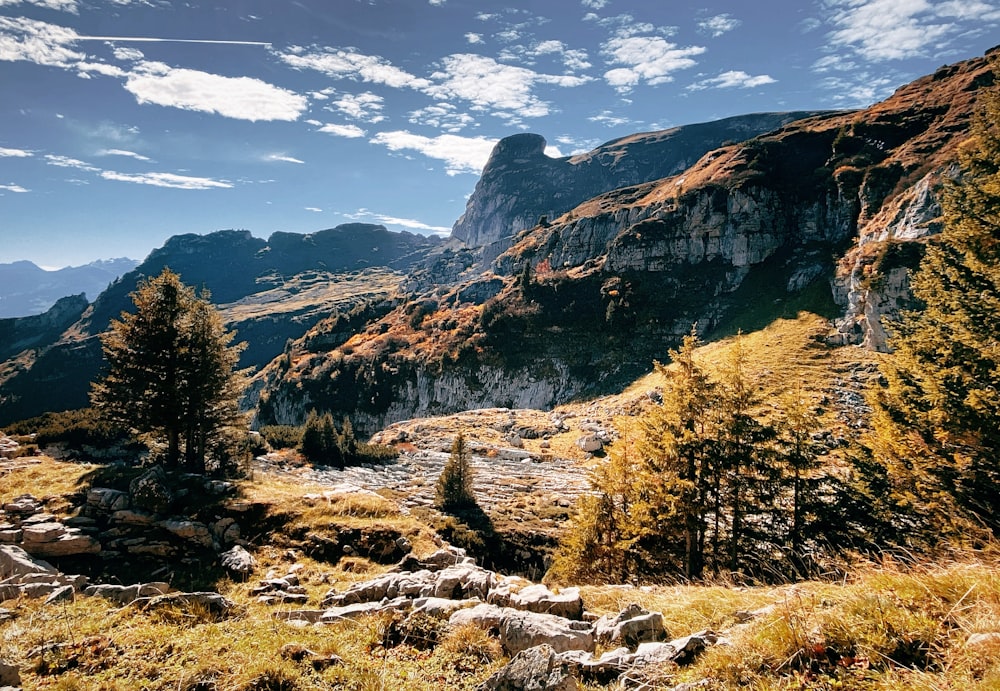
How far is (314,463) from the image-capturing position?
160 ft

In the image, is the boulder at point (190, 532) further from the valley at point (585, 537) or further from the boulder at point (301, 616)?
the boulder at point (301, 616)

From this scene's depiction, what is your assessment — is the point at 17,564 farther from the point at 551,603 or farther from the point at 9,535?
the point at 551,603

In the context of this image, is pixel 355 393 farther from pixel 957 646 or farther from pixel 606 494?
pixel 957 646

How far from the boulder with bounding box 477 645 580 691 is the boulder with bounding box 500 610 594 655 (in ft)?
3.66

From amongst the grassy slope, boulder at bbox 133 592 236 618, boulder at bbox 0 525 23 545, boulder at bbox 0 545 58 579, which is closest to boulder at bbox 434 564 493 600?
the grassy slope

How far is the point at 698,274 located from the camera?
8338 cm

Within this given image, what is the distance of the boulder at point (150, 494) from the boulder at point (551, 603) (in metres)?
13.3

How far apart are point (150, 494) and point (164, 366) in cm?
729

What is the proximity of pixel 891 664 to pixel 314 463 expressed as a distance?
51617mm

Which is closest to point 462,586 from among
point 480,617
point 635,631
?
point 480,617

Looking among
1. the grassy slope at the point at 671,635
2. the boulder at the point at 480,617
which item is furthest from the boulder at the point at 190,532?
the boulder at the point at 480,617

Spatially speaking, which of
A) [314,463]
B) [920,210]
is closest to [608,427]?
[314,463]

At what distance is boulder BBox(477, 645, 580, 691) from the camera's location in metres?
4.66

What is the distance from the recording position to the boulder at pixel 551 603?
8148 millimetres
